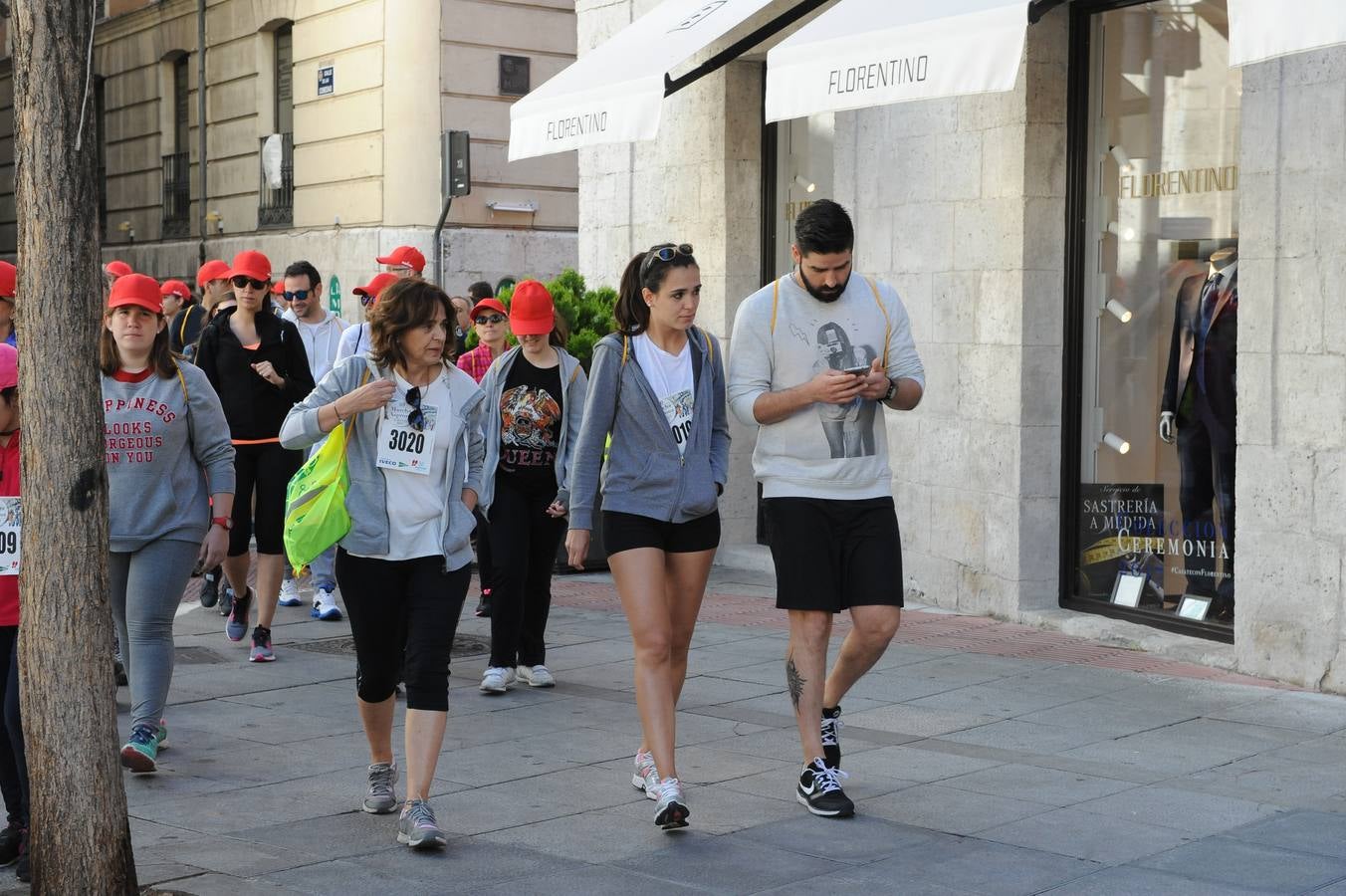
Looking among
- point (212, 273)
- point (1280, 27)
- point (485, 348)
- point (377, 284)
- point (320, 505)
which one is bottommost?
point (320, 505)

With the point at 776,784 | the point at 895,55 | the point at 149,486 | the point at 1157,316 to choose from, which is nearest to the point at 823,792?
the point at 776,784

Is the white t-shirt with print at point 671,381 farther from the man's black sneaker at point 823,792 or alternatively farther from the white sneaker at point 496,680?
the white sneaker at point 496,680

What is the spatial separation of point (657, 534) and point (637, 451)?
0.28 m

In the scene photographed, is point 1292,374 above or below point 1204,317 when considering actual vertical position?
below

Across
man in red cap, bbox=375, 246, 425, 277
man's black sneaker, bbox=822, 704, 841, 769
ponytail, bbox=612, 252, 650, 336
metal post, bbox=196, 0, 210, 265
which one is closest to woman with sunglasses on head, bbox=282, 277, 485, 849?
ponytail, bbox=612, 252, 650, 336

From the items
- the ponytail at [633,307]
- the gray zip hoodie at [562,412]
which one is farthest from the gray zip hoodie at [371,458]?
the gray zip hoodie at [562,412]

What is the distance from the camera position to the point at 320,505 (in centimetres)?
559

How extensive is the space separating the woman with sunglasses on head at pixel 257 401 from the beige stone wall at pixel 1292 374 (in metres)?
4.60

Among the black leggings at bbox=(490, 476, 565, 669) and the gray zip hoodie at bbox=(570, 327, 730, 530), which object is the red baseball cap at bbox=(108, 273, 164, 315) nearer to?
the gray zip hoodie at bbox=(570, 327, 730, 530)

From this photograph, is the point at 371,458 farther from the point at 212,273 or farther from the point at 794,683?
the point at 212,273

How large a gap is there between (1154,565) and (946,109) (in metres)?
2.74

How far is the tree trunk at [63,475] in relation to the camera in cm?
443

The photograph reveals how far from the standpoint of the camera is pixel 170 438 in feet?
20.9

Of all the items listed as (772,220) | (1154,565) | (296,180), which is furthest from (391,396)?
(296,180)
